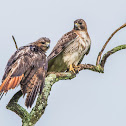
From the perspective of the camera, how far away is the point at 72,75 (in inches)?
237

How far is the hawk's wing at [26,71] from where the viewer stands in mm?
5195

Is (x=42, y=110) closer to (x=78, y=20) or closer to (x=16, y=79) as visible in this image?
(x=16, y=79)

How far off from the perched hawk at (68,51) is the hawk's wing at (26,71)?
1.37 metres

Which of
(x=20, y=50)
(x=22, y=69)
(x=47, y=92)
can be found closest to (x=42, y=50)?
(x=20, y=50)

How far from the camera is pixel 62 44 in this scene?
7301 mm

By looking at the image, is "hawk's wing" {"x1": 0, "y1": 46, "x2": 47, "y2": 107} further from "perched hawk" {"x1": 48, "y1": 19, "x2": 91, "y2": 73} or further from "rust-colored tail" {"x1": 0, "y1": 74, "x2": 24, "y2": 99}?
"perched hawk" {"x1": 48, "y1": 19, "x2": 91, "y2": 73}

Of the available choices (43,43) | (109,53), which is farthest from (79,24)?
(109,53)

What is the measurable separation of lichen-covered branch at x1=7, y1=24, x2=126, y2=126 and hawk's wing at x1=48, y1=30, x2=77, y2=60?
923 millimetres

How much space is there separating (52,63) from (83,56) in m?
0.72

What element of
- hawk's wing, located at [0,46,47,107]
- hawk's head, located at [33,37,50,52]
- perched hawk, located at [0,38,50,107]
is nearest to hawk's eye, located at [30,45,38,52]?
perched hawk, located at [0,38,50,107]

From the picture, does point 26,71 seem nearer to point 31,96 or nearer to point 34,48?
point 31,96

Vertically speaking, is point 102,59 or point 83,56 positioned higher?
point 83,56

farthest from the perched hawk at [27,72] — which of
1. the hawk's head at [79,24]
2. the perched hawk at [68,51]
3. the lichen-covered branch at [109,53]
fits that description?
the hawk's head at [79,24]

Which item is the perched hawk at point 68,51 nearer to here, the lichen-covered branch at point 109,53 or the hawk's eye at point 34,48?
the lichen-covered branch at point 109,53
